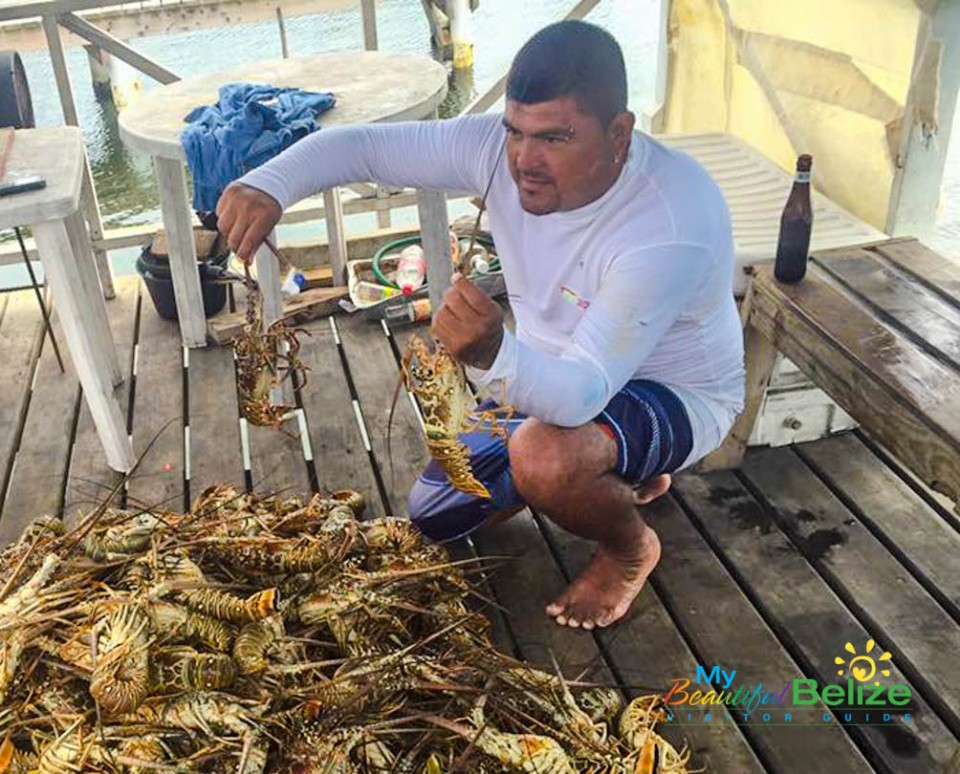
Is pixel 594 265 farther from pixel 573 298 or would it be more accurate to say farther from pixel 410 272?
pixel 410 272

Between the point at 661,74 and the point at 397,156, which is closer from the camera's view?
the point at 397,156

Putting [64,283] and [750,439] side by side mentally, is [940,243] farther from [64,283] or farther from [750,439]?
[64,283]

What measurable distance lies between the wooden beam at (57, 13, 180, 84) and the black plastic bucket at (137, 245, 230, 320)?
32.1 inches

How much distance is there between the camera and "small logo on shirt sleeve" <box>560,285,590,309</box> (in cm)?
235

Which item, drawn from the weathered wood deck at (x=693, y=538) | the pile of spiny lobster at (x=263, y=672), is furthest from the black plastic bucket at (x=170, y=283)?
the pile of spiny lobster at (x=263, y=672)

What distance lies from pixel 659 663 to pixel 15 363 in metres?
3.01

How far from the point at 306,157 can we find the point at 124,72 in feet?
52.3

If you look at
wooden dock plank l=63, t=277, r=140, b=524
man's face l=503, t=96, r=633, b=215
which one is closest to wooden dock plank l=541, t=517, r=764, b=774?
man's face l=503, t=96, r=633, b=215

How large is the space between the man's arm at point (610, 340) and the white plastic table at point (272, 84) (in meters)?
1.47

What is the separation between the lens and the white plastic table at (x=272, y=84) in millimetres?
3311

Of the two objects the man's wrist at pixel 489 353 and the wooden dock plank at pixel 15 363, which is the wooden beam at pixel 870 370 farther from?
the wooden dock plank at pixel 15 363

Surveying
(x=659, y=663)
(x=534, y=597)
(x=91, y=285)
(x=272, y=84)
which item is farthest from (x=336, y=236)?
(x=659, y=663)

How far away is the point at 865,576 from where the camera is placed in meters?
2.73

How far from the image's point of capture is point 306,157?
258cm
